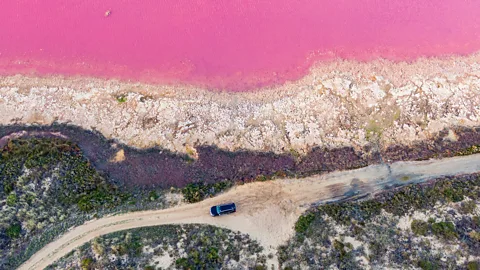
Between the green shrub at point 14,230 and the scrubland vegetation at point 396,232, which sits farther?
the green shrub at point 14,230

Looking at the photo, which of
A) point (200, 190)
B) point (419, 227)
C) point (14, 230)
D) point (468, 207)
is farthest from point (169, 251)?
point (468, 207)

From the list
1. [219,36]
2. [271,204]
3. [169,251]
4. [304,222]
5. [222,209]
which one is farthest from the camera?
[219,36]

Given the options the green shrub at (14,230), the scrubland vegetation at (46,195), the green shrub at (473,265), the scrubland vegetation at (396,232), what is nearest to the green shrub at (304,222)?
the scrubland vegetation at (396,232)

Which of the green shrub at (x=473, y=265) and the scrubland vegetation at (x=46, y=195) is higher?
the scrubland vegetation at (x=46, y=195)

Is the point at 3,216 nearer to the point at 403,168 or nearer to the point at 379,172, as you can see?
the point at 379,172

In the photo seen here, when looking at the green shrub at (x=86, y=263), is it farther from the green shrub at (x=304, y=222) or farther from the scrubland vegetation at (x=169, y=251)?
the green shrub at (x=304, y=222)

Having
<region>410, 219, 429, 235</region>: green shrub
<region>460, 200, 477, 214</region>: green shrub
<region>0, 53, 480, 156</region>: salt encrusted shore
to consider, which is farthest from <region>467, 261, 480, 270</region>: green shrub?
<region>0, 53, 480, 156</region>: salt encrusted shore

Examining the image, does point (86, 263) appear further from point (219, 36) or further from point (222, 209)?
point (219, 36)
